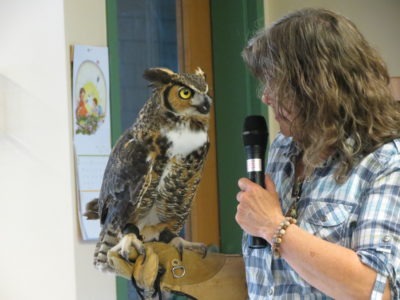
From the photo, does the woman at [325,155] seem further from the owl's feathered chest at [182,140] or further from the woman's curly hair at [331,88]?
the owl's feathered chest at [182,140]

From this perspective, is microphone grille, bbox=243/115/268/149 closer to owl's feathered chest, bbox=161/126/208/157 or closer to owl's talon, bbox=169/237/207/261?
owl's feathered chest, bbox=161/126/208/157

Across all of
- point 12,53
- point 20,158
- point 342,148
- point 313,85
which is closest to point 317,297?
point 342,148

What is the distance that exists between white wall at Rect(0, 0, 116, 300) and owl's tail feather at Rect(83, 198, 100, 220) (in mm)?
79

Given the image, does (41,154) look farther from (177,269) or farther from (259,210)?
(259,210)

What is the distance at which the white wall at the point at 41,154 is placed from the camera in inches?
59.2

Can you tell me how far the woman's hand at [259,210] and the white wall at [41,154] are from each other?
21.8 inches

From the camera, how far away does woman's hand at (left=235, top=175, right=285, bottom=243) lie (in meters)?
1.06

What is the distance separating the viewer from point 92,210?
1.38 metres

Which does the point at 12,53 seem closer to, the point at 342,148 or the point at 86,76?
the point at 86,76

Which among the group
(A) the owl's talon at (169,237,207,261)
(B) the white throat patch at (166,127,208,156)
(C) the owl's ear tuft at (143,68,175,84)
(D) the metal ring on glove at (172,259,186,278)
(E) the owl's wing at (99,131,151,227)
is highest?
(C) the owl's ear tuft at (143,68,175,84)

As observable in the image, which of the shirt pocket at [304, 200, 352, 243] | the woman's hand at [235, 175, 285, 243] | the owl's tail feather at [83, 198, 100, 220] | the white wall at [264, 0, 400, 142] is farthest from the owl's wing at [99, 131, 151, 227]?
the white wall at [264, 0, 400, 142]

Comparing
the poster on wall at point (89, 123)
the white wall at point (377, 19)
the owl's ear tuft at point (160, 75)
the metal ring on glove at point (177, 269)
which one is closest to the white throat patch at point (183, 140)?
the owl's ear tuft at point (160, 75)

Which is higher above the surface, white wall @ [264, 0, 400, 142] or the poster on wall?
white wall @ [264, 0, 400, 142]

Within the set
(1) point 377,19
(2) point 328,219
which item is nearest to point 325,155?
(2) point 328,219
